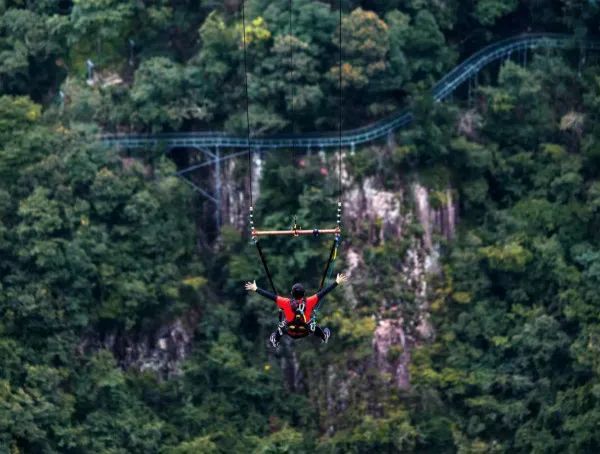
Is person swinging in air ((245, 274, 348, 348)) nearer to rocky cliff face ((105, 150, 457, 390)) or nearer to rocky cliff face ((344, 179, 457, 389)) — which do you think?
rocky cliff face ((105, 150, 457, 390))

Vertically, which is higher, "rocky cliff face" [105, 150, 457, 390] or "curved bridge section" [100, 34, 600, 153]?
"curved bridge section" [100, 34, 600, 153]

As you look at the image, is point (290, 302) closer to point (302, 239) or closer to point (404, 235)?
point (302, 239)

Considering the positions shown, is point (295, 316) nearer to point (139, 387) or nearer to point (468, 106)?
point (139, 387)

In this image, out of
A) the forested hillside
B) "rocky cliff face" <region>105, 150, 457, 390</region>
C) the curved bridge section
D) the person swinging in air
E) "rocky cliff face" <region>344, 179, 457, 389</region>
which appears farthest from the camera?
the curved bridge section

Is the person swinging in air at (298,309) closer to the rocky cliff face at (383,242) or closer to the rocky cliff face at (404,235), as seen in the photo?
the rocky cliff face at (383,242)

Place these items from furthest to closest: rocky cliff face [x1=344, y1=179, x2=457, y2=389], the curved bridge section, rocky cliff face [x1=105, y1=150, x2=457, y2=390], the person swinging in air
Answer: the curved bridge section < rocky cliff face [x1=344, y1=179, x2=457, y2=389] < rocky cliff face [x1=105, y1=150, x2=457, y2=390] < the person swinging in air

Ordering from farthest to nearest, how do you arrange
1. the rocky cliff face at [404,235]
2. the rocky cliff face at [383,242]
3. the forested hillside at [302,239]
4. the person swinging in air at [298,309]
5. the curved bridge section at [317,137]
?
the curved bridge section at [317,137], the rocky cliff face at [404,235], the rocky cliff face at [383,242], the forested hillside at [302,239], the person swinging in air at [298,309]

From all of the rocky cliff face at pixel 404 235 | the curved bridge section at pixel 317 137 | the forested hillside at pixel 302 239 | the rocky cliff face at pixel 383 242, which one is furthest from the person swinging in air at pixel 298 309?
the curved bridge section at pixel 317 137

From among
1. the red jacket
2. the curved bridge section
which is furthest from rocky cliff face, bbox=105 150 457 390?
the red jacket
